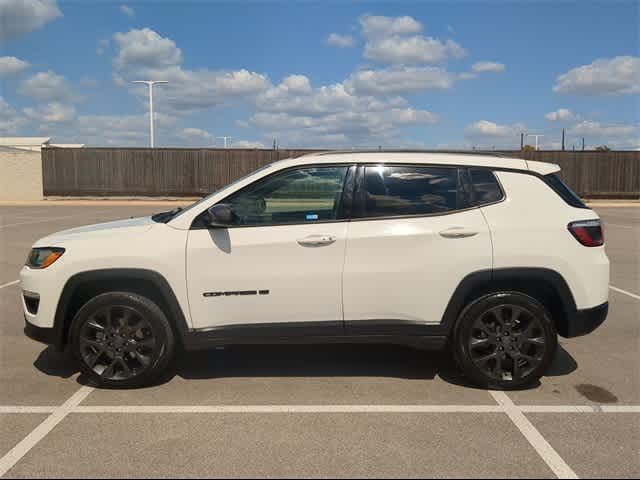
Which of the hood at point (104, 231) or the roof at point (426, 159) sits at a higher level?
the roof at point (426, 159)

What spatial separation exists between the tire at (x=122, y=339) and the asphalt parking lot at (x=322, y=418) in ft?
0.48

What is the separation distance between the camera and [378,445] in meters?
3.33

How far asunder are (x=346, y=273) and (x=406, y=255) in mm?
464

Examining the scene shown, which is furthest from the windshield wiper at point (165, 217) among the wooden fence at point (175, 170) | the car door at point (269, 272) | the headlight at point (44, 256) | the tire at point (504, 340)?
the wooden fence at point (175, 170)

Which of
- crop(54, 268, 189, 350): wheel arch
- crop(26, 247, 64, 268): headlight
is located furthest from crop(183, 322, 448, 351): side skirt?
crop(26, 247, 64, 268): headlight

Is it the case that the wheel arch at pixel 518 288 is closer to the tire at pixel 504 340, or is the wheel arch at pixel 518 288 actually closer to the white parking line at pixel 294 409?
the tire at pixel 504 340

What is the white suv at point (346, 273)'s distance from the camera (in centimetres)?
406

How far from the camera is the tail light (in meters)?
4.13

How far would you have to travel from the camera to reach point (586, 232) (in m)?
4.14

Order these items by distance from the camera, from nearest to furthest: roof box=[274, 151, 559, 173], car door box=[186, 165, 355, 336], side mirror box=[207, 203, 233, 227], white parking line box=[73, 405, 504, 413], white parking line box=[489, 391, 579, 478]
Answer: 1. white parking line box=[489, 391, 579, 478]
2. white parking line box=[73, 405, 504, 413]
3. side mirror box=[207, 203, 233, 227]
4. car door box=[186, 165, 355, 336]
5. roof box=[274, 151, 559, 173]

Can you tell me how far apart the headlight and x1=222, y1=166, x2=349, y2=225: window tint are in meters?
1.33

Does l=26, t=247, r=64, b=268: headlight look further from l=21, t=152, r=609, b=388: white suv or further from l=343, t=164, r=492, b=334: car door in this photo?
l=343, t=164, r=492, b=334: car door

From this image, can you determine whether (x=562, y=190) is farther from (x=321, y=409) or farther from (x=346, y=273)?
(x=321, y=409)

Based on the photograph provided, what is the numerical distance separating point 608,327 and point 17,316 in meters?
6.62
